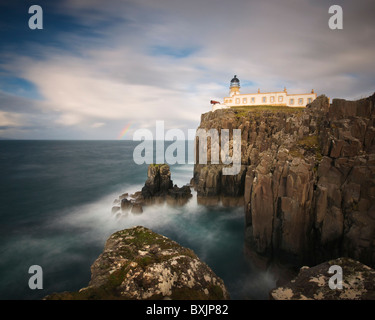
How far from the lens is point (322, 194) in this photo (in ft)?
49.1

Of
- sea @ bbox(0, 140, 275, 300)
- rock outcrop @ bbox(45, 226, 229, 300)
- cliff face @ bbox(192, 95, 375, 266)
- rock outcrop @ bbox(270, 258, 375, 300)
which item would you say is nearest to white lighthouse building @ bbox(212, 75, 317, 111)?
sea @ bbox(0, 140, 275, 300)

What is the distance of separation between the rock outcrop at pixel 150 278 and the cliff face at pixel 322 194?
11073 mm

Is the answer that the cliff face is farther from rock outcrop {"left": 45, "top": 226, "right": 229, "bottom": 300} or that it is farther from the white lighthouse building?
the white lighthouse building

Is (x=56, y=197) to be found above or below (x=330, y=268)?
below

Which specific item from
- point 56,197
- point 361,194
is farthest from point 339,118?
point 56,197

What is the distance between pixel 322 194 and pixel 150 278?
47.6 ft

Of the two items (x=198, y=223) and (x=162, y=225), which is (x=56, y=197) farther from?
(x=198, y=223)

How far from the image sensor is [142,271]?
6.70 m

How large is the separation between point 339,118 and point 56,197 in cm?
4474

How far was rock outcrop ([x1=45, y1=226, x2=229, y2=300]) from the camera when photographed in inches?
239

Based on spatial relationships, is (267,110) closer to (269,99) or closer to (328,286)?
(269,99)

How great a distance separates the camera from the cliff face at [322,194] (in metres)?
13.9

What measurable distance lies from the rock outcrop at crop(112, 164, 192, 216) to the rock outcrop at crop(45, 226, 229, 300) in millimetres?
22536

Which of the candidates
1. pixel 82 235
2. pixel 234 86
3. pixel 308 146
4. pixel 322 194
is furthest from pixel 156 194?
pixel 234 86
